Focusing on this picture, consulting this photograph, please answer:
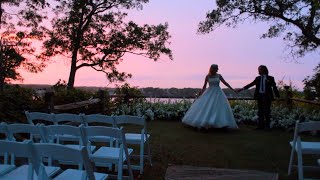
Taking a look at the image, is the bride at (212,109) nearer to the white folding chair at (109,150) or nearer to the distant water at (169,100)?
the distant water at (169,100)

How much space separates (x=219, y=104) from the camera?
32.1 feet

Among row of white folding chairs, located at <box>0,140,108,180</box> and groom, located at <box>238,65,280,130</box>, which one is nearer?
row of white folding chairs, located at <box>0,140,108,180</box>

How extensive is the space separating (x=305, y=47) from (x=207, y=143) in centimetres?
716

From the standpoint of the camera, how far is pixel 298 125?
5059 mm

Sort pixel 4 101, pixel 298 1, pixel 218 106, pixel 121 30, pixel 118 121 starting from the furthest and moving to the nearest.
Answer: pixel 121 30 → pixel 298 1 → pixel 218 106 → pixel 4 101 → pixel 118 121

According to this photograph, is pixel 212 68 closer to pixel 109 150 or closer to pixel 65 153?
pixel 109 150

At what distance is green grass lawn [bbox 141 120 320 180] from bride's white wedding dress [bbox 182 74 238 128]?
0.70 feet

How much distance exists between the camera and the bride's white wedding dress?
31.5 ft

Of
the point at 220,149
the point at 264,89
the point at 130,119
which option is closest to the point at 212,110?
the point at 264,89

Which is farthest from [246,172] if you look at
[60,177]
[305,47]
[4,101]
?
[305,47]

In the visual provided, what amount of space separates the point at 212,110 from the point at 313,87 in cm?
497

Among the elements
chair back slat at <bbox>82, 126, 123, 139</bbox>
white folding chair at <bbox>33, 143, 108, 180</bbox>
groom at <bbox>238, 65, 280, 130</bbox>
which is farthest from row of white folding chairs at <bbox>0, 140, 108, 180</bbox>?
groom at <bbox>238, 65, 280, 130</bbox>

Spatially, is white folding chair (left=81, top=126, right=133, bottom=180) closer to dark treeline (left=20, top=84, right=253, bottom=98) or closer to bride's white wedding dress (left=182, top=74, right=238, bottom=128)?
bride's white wedding dress (left=182, top=74, right=238, bottom=128)

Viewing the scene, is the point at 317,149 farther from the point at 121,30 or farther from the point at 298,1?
the point at 121,30
